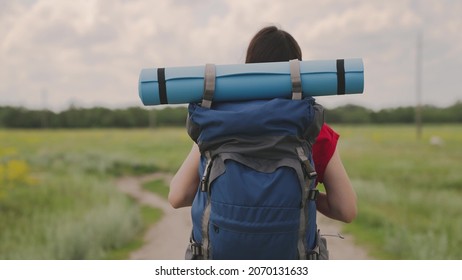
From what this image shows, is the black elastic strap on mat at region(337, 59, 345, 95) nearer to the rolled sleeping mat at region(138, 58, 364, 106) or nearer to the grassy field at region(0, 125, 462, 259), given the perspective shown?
the rolled sleeping mat at region(138, 58, 364, 106)

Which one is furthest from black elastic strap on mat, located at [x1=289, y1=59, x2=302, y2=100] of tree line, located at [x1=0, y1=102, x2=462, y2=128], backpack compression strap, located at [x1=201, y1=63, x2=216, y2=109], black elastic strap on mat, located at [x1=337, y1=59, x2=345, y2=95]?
tree line, located at [x1=0, y1=102, x2=462, y2=128]

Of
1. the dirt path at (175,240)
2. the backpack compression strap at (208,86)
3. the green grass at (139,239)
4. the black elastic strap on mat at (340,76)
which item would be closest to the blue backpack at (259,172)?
the backpack compression strap at (208,86)

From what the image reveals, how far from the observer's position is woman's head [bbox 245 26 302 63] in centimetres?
190

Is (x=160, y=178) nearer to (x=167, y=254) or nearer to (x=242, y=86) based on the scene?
(x=167, y=254)

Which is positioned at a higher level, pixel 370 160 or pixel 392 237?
pixel 392 237

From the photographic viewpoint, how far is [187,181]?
1862 millimetres

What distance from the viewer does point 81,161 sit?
2359 centimetres

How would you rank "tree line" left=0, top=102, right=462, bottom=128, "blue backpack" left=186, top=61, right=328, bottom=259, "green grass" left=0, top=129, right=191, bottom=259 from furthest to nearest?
"tree line" left=0, top=102, right=462, bottom=128, "green grass" left=0, top=129, right=191, bottom=259, "blue backpack" left=186, top=61, right=328, bottom=259

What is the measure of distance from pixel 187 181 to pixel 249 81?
0.44 meters

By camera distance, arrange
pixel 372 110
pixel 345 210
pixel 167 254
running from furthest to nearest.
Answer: pixel 372 110 → pixel 167 254 → pixel 345 210

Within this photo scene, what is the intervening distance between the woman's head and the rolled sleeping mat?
0.16 metres
